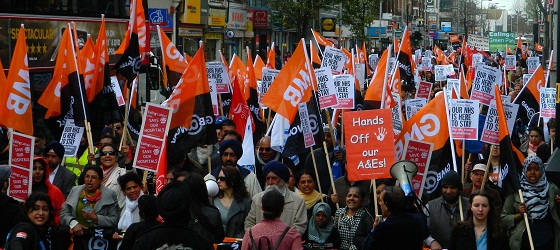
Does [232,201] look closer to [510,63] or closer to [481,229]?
[481,229]

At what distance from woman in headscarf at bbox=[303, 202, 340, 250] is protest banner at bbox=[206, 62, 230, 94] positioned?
673cm

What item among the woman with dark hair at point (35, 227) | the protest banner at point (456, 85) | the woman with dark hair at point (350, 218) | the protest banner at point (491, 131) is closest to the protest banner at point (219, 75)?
the protest banner at point (456, 85)

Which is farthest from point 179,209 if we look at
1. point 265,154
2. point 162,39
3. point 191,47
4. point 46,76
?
point 191,47

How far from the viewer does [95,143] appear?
509 inches

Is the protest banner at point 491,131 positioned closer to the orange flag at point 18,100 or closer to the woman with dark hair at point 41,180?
the woman with dark hair at point 41,180

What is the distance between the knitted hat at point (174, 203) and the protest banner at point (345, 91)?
23.0 ft

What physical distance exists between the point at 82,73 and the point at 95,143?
1.12m

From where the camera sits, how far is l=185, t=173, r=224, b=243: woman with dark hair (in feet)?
24.0

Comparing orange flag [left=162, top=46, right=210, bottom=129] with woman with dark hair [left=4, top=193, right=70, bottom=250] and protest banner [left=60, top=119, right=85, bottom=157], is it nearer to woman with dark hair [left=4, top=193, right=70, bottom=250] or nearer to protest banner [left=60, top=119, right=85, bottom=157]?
protest banner [left=60, top=119, right=85, bottom=157]

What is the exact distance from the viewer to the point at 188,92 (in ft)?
34.9

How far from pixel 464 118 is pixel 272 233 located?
444 centimetres

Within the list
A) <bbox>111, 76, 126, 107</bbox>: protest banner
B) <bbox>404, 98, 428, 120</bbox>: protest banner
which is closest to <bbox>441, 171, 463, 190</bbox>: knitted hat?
<bbox>404, 98, 428, 120</bbox>: protest banner

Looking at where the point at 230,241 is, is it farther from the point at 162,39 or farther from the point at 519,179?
the point at 162,39

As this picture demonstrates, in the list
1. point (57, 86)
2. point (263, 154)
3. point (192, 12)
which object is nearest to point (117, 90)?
point (57, 86)
